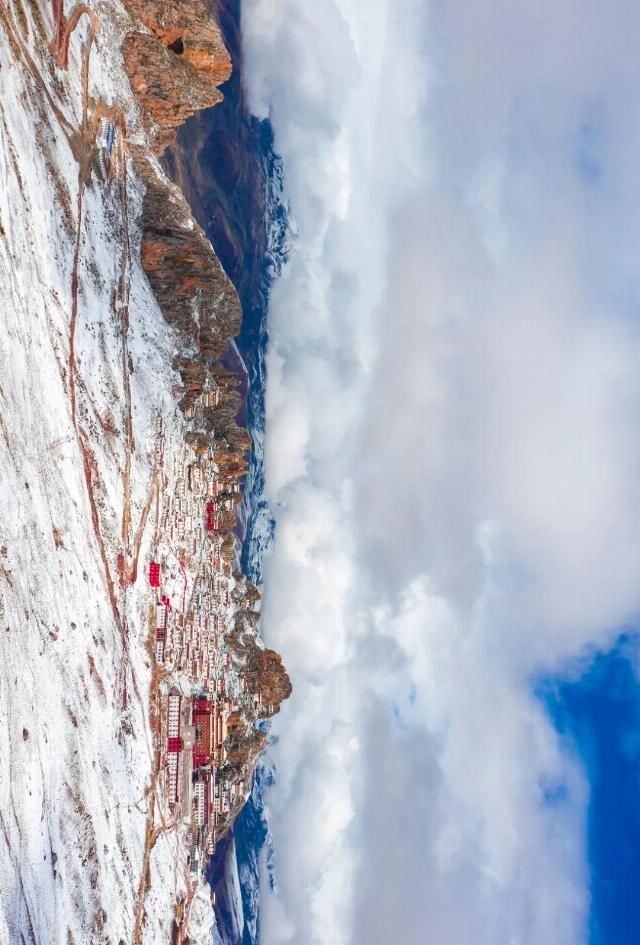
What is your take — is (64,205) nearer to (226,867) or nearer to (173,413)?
(173,413)

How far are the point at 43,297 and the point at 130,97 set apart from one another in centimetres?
4208

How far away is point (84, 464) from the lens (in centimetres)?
7894

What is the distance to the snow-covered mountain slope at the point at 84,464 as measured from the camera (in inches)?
2462

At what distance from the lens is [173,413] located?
103m

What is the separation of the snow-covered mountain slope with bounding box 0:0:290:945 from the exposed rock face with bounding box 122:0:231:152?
15.6 inches

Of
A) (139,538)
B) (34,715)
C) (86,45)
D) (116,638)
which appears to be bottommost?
(34,715)

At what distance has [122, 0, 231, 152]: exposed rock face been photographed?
9706cm

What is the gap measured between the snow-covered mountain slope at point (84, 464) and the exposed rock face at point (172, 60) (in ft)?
1.30

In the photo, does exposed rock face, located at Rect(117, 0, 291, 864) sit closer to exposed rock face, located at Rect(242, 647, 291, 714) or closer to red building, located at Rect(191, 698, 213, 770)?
exposed rock face, located at Rect(242, 647, 291, 714)

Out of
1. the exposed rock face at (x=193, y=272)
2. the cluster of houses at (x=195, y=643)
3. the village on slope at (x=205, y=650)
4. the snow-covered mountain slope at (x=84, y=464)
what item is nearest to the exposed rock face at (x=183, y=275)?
the exposed rock face at (x=193, y=272)

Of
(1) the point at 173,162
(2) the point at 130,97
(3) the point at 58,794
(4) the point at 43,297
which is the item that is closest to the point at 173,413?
(4) the point at 43,297

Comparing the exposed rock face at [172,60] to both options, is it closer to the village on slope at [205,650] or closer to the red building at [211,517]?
the village on slope at [205,650]

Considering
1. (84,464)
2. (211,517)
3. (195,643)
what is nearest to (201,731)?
(195,643)

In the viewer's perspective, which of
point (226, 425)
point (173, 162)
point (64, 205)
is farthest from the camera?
point (173, 162)
